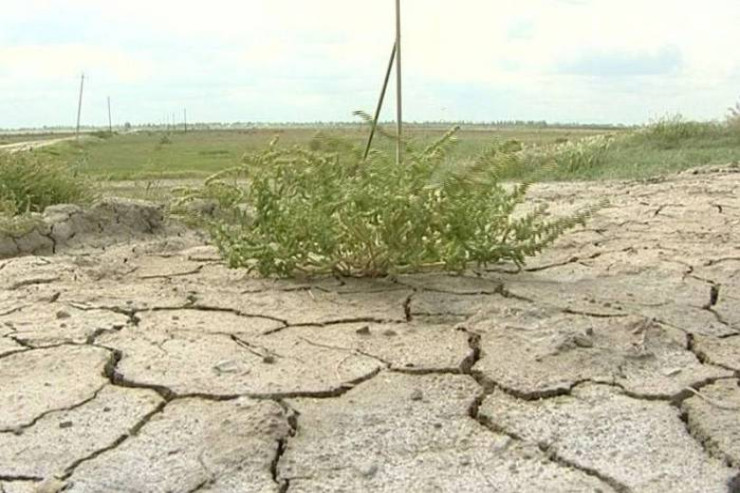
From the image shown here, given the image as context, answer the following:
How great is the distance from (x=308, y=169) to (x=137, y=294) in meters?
0.73

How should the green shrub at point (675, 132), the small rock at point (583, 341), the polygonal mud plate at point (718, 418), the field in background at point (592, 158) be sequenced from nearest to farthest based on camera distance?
the polygonal mud plate at point (718, 418) → the small rock at point (583, 341) → the field in background at point (592, 158) → the green shrub at point (675, 132)

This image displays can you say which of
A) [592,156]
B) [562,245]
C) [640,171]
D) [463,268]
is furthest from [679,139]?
[463,268]

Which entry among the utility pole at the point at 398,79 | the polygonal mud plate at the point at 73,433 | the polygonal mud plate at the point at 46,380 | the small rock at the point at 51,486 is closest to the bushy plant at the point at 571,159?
the utility pole at the point at 398,79

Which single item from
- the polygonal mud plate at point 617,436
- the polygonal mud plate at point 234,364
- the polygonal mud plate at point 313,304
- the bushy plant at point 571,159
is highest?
the bushy plant at point 571,159

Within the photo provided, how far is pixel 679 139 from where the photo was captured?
10531 mm

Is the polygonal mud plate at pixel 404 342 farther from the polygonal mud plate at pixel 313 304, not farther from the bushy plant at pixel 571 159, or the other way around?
the bushy plant at pixel 571 159

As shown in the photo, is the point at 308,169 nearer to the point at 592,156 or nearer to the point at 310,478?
the point at 310,478

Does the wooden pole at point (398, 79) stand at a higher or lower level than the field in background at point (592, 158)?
higher

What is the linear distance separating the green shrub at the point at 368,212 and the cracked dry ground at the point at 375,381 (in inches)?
4.2

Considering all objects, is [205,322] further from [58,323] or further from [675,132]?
[675,132]

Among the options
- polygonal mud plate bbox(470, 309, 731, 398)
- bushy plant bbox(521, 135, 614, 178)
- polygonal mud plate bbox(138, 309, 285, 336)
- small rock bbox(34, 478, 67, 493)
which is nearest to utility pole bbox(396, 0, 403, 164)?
polygonal mud plate bbox(138, 309, 285, 336)

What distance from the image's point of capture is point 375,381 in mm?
2203

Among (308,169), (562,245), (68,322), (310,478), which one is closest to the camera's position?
(310,478)

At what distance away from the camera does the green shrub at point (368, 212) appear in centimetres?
302
